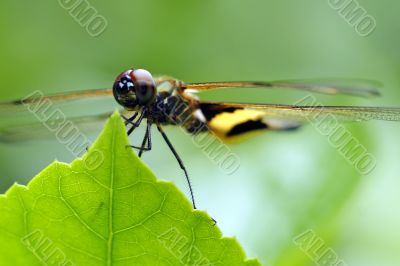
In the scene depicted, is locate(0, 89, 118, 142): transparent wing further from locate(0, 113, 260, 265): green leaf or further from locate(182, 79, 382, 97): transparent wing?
locate(0, 113, 260, 265): green leaf

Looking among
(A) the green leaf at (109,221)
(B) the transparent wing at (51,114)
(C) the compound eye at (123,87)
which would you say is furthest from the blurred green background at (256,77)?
(A) the green leaf at (109,221)

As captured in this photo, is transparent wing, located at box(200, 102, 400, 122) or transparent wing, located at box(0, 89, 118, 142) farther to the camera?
Answer: transparent wing, located at box(0, 89, 118, 142)

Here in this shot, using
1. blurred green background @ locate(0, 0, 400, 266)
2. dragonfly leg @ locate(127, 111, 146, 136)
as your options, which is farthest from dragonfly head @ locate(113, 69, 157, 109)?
blurred green background @ locate(0, 0, 400, 266)

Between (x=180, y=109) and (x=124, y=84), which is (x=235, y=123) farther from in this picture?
(x=124, y=84)

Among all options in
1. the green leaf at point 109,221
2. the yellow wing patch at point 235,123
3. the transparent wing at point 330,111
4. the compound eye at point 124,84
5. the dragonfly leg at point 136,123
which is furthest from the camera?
the yellow wing patch at point 235,123

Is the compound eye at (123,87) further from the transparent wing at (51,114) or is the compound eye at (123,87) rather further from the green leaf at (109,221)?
the green leaf at (109,221)

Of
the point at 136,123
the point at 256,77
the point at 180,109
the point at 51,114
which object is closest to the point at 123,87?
the point at 136,123

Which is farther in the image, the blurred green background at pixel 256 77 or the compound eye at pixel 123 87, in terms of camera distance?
the compound eye at pixel 123 87
